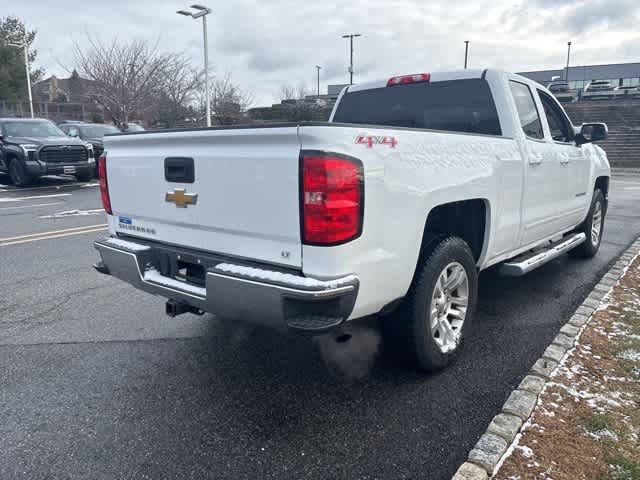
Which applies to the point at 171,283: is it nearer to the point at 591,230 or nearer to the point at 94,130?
the point at 591,230

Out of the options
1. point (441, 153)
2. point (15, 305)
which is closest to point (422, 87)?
point (441, 153)

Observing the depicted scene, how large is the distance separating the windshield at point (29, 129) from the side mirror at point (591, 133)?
14491 millimetres

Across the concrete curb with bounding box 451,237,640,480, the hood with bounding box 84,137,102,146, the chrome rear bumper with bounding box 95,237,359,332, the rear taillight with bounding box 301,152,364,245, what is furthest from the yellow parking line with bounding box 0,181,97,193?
the concrete curb with bounding box 451,237,640,480

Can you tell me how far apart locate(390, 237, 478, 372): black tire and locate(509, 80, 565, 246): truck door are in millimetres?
1148

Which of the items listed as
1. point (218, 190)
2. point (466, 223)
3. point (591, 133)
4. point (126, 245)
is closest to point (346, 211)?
point (218, 190)

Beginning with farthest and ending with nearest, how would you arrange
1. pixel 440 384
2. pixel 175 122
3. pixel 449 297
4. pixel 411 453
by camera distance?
1. pixel 175 122
2. pixel 449 297
3. pixel 440 384
4. pixel 411 453

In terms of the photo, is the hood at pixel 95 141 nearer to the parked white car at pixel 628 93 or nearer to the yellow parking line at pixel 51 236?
the yellow parking line at pixel 51 236

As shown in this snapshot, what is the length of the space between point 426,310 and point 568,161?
2808mm

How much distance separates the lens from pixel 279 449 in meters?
2.46

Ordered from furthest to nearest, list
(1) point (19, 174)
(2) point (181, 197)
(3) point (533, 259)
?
1. (1) point (19, 174)
2. (3) point (533, 259)
3. (2) point (181, 197)

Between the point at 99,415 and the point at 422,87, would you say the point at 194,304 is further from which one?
the point at 422,87

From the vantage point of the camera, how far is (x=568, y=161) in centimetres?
480

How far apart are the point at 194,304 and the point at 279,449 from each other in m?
0.92

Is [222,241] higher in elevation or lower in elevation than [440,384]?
higher
